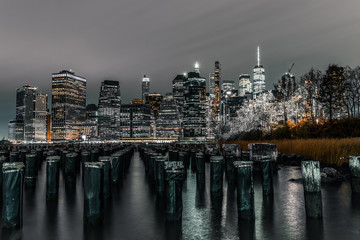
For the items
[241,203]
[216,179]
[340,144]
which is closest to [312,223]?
[241,203]

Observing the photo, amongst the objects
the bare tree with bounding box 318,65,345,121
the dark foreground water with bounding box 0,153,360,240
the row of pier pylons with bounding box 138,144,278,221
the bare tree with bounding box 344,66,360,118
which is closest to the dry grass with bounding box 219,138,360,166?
the row of pier pylons with bounding box 138,144,278,221

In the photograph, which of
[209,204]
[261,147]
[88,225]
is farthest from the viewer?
[261,147]

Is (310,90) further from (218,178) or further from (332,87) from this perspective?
(218,178)

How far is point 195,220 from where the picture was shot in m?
6.41

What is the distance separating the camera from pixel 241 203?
6.46 meters

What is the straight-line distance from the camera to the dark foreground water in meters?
5.54

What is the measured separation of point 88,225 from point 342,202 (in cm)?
673

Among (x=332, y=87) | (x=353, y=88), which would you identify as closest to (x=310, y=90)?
(x=332, y=87)

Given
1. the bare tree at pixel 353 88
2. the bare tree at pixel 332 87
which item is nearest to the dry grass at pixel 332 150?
the bare tree at pixel 332 87

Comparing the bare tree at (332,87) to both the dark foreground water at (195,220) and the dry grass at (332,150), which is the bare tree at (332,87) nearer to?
the dry grass at (332,150)

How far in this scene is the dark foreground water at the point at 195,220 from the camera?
18.2ft

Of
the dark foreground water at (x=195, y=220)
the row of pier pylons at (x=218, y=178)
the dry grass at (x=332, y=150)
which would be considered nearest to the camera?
the dark foreground water at (x=195, y=220)

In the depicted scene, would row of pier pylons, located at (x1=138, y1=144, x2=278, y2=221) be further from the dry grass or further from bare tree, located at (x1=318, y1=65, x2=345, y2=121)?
bare tree, located at (x1=318, y1=65, x2=345, y2=121)

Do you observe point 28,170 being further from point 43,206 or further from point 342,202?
point 342,202
